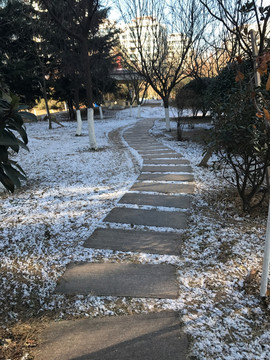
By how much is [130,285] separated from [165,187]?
2.61 metres

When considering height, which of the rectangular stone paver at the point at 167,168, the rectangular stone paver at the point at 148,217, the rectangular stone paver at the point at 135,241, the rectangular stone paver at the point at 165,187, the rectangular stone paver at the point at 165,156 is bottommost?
the rectangular stone paver at the point at 135,241

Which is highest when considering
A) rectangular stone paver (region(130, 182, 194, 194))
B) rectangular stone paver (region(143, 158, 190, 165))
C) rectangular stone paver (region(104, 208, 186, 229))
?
rectangular stone paver (region(143, 158, 190, 165))

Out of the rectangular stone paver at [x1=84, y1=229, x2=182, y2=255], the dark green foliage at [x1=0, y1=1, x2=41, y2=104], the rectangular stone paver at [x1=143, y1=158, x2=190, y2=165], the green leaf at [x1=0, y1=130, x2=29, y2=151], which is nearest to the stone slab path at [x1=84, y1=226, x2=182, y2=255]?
the rectangular stone paver at [x1=84, y1=229, x2=182, y2=255]

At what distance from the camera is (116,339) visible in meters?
1.61

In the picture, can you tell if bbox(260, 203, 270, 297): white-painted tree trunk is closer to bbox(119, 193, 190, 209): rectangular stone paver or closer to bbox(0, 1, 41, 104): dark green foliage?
bbox(119, 193, 190, 209): rectangular stone paver

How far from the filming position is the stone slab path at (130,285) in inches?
60.9

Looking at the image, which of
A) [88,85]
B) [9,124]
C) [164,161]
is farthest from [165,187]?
[88,85]

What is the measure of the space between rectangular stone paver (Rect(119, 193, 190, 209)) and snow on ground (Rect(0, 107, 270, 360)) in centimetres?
17

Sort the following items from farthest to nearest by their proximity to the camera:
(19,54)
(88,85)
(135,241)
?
(19,54) → (88,85) → (135,241)

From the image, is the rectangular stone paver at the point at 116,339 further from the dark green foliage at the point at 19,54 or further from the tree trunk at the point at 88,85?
the dark green foliage at the point at 19,54

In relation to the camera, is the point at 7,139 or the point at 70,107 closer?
the point at 7,139

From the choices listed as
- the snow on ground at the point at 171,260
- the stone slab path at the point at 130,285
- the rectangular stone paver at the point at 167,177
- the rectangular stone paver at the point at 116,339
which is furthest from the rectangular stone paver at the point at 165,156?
the rectangular stone paver at the point at 116,339

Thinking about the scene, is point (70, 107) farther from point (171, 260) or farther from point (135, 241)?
point (171, 260)

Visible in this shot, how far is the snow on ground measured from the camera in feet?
5.51
